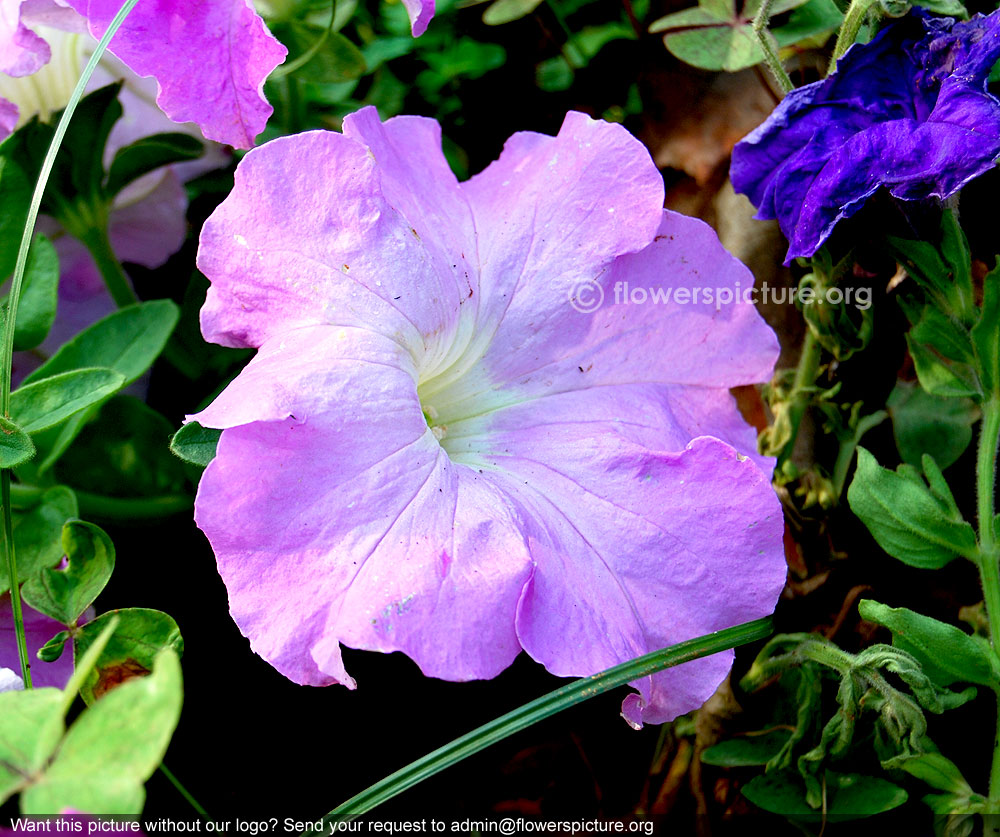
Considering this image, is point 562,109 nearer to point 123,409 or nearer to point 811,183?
point 811,183

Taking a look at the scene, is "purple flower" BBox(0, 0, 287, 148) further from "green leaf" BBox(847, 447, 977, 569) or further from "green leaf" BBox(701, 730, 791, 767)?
"green leaf" BBox(701, 730, 791, 767)

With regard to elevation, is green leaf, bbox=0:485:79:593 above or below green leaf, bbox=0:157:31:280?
below

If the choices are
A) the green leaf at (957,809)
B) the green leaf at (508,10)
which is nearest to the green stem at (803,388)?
the green leaf at (957,809)

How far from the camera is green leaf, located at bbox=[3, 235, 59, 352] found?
2.82ft

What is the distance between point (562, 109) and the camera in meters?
1.26

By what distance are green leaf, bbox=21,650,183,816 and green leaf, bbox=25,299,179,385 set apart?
21.1 inches

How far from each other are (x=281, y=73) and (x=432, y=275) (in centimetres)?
37

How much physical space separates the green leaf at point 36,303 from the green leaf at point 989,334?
852 mm

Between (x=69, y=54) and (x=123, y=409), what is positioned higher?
(x=69, y=54)

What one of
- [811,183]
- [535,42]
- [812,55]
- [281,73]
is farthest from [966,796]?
[535,42]

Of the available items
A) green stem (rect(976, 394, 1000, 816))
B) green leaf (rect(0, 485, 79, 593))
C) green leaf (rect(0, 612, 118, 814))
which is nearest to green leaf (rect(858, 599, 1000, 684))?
green stem (rect(976, 394, 1000, 816))

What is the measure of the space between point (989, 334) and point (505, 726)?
0.52 m

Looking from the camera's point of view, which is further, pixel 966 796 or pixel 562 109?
pixel 562 109

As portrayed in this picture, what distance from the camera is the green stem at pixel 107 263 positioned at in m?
1.01
